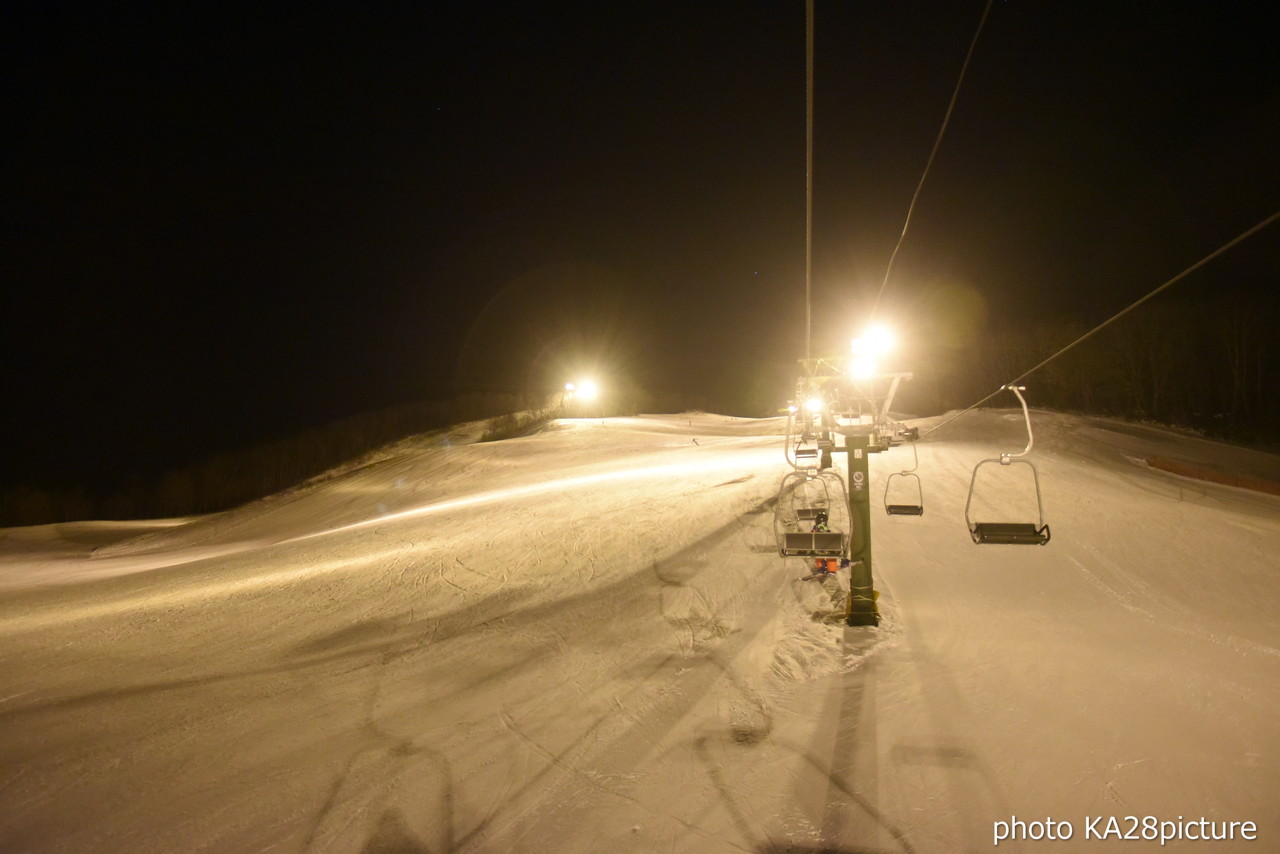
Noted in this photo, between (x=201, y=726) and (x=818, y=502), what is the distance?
11.1 m

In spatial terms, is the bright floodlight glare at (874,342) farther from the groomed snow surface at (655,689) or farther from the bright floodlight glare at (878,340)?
the groomed snow surface at (655,689)

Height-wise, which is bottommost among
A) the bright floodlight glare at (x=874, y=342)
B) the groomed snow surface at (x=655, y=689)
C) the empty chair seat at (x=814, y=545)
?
the groomed snow surface at (x=655, y=689)

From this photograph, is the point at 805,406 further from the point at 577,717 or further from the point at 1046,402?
the point at 1046,402

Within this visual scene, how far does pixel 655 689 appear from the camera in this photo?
6.86 metres

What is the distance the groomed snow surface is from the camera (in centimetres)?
468

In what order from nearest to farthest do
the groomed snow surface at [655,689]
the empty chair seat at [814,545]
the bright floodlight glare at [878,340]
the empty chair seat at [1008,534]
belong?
the groomed snow surface at [655,689], the empty chair seat at [1008,534], the empty chair seat at [814,545], the bright floodlight glare at [878,340]

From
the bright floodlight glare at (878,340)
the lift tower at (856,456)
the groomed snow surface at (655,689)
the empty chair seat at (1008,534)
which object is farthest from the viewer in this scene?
the bright floodlight glare at (878,340)

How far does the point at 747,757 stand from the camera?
17.9 feet

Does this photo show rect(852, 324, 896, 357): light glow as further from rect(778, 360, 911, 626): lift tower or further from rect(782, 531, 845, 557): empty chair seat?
rect(782, 531, 845, 557): empty chair seat

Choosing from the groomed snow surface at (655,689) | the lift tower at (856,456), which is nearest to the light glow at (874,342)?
the lift tower at (856,456)

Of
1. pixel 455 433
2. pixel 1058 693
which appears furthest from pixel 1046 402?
pixel 1058 693

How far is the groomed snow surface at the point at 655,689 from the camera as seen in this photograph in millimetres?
4676

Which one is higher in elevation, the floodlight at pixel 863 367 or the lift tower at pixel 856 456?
the floodlight at pixel 863 367

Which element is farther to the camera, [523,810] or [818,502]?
[818,502]
